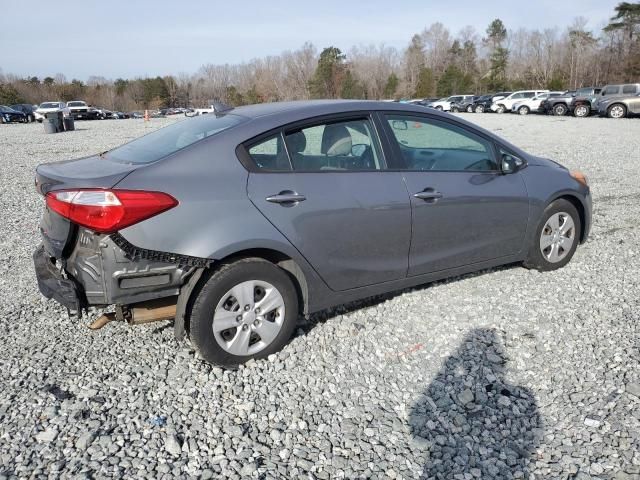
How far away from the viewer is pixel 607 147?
1512cm

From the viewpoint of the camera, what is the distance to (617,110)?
97.2 feet

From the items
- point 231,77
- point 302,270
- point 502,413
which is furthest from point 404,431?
point 231,77

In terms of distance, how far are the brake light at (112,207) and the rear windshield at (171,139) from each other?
0.42 meters

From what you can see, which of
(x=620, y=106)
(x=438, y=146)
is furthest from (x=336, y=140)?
(x=620, y=106)

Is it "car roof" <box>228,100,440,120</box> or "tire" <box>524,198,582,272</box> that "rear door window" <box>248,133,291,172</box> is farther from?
"tire" <box>524,198,582,272</box>

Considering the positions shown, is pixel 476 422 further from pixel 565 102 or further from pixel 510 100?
pixel 510 100

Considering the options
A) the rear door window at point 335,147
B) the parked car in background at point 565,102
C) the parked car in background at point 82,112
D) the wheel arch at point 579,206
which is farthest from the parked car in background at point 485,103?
the rear door window at point 335,147

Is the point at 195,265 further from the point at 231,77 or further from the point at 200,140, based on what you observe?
the point at 231,77

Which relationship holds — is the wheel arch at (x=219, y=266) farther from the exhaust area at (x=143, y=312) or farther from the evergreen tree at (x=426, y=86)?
the evergreen tree at (x=426, y=86)

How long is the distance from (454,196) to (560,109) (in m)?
35.9

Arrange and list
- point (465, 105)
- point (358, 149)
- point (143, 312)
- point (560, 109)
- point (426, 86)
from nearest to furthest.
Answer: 1. point (143, 312)
2. point (358, 149)
3. point (560, 109)
4. point (465, 105)
5. point (426, 86)

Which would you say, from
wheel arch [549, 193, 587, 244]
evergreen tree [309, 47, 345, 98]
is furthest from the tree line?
wheel arch [549, 193, 587, 244]

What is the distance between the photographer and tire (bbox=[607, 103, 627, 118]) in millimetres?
29312

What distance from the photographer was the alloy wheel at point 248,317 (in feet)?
10.8
